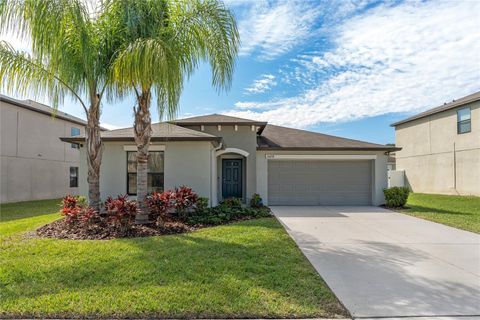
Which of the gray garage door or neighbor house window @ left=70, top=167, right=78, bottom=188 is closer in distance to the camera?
the gray garage door

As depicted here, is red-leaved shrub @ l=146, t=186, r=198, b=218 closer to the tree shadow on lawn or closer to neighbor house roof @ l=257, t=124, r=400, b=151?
the tree shadow on lawn

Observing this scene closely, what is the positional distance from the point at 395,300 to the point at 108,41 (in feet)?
28.5

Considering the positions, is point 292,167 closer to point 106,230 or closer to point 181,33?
point 181,33

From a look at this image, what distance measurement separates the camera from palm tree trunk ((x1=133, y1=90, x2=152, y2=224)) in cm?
796

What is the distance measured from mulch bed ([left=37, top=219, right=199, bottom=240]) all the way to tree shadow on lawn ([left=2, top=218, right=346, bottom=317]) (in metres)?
0.55

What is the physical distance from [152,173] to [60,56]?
538 centimetres

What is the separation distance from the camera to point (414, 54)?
1088cm

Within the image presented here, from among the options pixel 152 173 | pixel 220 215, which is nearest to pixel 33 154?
pixel 152 173

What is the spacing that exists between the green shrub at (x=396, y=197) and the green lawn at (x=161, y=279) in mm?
9009

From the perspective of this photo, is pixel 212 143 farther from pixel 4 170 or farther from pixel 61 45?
pixel 4 170

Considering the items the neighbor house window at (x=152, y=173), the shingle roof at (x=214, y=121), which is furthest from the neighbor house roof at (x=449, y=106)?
the neighbor house window at (x=152, y=173)

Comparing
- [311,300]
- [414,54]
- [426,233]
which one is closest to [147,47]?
[311,300]

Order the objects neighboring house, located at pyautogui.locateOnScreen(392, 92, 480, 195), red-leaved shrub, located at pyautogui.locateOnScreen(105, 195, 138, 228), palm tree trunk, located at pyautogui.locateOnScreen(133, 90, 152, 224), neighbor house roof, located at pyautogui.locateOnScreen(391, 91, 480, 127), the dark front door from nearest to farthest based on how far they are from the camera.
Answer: red-leaved shrub, located at pyautogui.locateOnScreen(105, 195, 138, 228)
palm tree trunk, located at pyautogui.locateOnScreen(133, 90, 152, 224)
the dark front door
neighboring house, located at pyautogui.locateOnScreen(392, 92, 480, 195)
neighbor house roof, located at pyautogui.locateOnScreen(391, 91, 480, 127)

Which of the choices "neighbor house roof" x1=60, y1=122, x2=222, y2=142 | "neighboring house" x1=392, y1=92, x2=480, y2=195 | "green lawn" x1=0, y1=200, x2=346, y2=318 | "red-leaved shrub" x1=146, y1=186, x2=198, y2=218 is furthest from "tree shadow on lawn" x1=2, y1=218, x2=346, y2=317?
"neighboring house" x1=392, y1=92, x2=480, y2=195
